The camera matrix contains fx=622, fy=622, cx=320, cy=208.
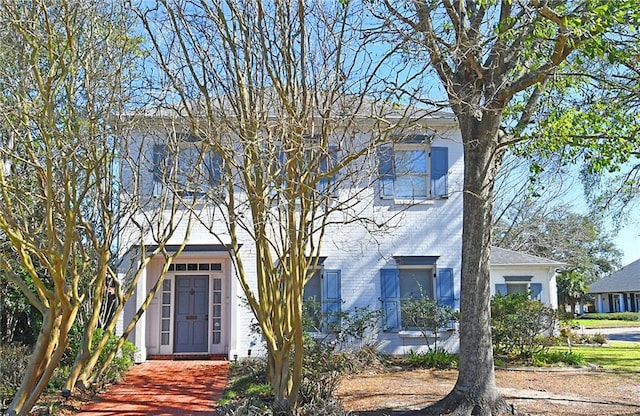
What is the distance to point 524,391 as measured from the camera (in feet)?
36.9

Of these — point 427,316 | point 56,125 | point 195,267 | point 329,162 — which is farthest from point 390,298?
point 56,125

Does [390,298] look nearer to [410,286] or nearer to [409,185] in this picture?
[410,286]

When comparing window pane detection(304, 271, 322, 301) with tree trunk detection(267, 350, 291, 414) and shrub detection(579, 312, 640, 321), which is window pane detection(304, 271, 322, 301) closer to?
tree trunk detection(267, 350, 291, 414)

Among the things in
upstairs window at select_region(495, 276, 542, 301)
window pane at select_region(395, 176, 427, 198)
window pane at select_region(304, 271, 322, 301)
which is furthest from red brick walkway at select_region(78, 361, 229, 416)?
upstairs window at select_region(495, 276, 542, 301)

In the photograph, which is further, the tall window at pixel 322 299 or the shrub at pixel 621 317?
the shrub at pixel 621 317

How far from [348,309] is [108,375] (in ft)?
20.5

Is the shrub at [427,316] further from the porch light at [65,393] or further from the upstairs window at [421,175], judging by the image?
the porch light at [65,393]

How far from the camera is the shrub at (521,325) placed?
15.3 metres

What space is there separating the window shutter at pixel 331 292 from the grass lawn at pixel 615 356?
649 cm

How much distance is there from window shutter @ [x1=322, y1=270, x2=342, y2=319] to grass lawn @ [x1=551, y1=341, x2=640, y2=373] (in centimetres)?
649

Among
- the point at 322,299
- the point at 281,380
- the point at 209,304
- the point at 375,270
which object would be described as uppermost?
the point at 375,270

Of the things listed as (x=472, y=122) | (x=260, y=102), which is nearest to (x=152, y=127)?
(x=260, y=102)

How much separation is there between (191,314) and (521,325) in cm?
855

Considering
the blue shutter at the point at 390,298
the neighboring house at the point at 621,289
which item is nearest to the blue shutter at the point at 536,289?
the blue shutter at the point at 390,298
